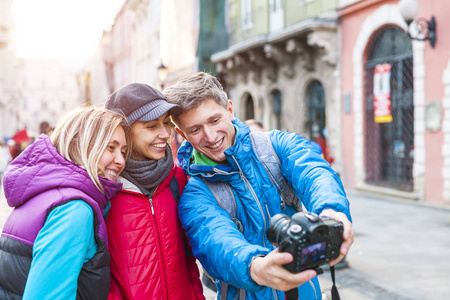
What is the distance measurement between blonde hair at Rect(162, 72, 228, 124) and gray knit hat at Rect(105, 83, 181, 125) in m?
0.04

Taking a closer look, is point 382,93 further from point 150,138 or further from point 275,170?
point 150,138

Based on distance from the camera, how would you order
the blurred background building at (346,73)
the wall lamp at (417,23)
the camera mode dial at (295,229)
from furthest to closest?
the blurred background building at (346,73), the wall lamp at (417,23), the camera mode dial at (295,229)

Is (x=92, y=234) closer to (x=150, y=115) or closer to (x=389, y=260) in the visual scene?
(x=150, y=115)

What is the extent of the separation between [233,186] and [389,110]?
9.62 metres

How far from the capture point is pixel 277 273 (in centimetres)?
145

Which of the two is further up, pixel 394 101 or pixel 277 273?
pixel 394 101

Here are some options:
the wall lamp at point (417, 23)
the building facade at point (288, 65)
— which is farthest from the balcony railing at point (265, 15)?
the wall lamp at point (417, 23)

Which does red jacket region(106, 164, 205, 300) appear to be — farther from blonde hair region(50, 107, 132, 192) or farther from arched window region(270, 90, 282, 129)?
arched window region(270, 90, 282, 129)

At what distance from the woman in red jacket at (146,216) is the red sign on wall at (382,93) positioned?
9495 millimetres

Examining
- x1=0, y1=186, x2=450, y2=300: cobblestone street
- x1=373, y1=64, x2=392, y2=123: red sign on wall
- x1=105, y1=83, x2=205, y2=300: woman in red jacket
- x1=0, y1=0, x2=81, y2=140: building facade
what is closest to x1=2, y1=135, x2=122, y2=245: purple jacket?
x1=105, y1=83, x2=205, y2=300: woman in red jacket

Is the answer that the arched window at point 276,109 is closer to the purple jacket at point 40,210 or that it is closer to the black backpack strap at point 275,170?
the black backpack strap at point 275,170

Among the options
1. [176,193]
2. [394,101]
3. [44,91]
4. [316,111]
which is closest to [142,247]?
[176,193]

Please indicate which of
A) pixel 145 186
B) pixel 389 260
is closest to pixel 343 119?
pixel 389 260

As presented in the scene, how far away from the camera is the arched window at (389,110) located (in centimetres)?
1029
